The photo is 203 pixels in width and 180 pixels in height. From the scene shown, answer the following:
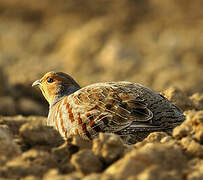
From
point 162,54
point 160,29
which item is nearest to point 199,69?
point 162,54

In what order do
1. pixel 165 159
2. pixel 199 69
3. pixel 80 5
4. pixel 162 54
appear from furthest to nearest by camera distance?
1. pixel 80 5
2. pixel 162 54
3. pixel 199 69
4. pixel 165 159

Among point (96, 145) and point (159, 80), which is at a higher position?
point (96, 145)

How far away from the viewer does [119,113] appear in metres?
4.75

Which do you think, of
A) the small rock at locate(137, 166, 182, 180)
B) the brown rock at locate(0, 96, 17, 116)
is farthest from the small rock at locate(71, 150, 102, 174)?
the brown rock at locate(0, 96, 17, 116)

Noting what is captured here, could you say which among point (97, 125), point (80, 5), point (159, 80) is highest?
point (80, 5)

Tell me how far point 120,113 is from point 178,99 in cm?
133

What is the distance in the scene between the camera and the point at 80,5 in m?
16.2

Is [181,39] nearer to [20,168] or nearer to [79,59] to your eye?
[79,59]

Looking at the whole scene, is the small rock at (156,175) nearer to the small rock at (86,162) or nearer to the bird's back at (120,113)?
the small rock at (86,162)

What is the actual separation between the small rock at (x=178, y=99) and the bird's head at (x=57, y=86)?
1.09 metres

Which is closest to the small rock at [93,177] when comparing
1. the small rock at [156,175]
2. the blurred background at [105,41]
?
the small rock at [156,175]

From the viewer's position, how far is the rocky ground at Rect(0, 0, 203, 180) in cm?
312

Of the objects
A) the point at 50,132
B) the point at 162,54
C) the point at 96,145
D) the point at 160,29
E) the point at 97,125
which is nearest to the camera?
the point at 96,145

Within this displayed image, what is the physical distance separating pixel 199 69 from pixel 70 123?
851 centimetres
